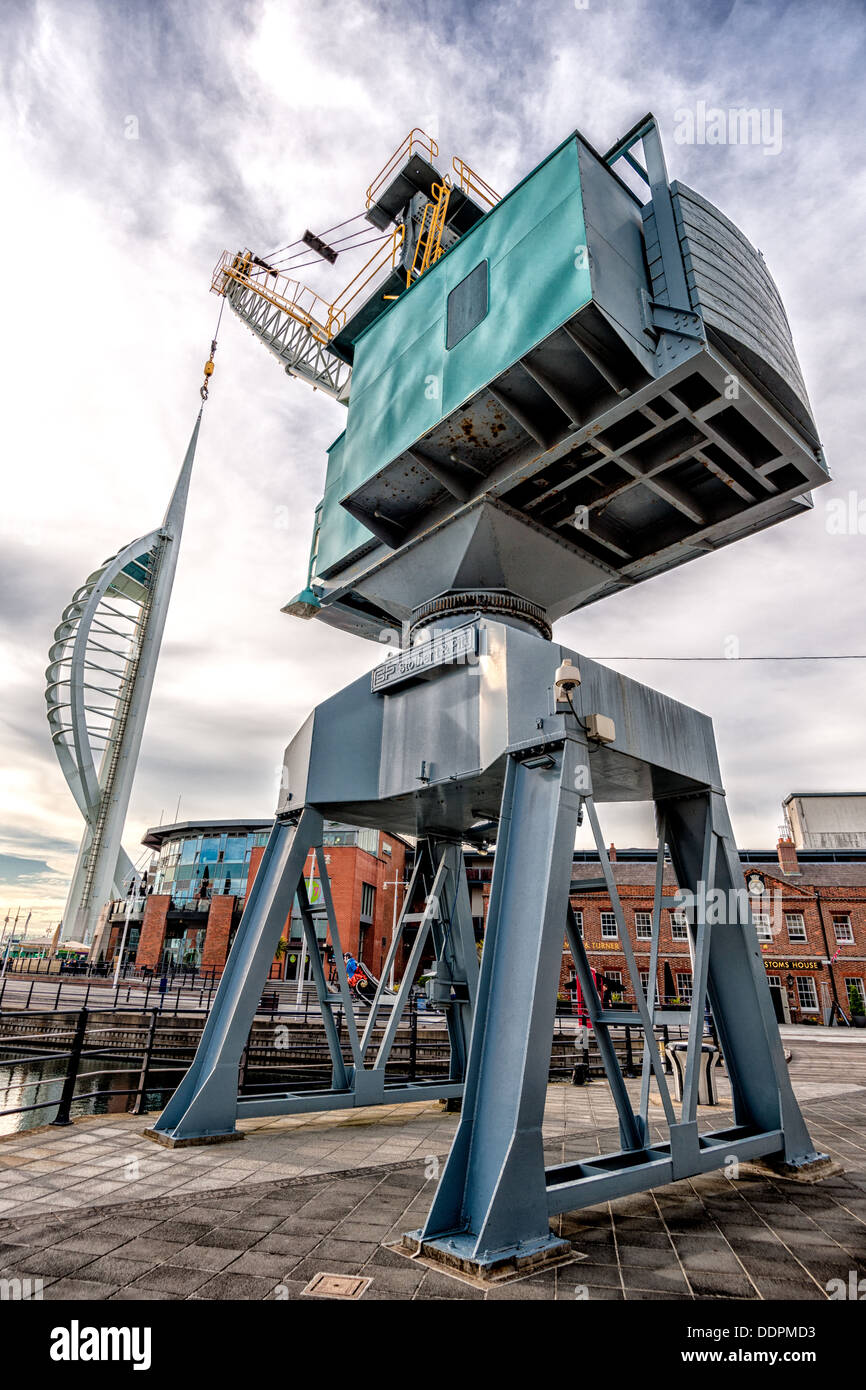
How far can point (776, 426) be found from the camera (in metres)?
7.14

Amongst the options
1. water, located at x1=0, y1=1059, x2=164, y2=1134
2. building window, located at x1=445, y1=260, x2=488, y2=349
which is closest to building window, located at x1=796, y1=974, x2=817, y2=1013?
water, located at x1=0, y1=1059, x2=164, y2=1134

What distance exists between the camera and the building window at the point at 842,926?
3762 centimetres

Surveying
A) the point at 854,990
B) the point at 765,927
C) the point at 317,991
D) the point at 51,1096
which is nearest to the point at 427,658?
the point at 317,991

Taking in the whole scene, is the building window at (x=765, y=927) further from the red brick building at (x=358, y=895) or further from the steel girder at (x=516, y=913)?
the steel girder at (x=516, y=913)

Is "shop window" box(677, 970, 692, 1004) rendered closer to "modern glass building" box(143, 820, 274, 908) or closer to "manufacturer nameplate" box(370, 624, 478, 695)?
"modern glass building" box(143, 820, 274, 908)

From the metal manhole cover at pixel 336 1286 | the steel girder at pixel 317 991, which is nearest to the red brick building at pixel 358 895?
the steel girder at pixel 317 991

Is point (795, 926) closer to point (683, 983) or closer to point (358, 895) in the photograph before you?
point (683, 983)

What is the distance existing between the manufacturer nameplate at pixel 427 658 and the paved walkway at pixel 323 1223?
491 centimetres

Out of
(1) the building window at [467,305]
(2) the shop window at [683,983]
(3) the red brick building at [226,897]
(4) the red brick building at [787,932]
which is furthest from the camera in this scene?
(3) the red brick building at [226,897]

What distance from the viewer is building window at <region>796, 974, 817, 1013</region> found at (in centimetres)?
3669

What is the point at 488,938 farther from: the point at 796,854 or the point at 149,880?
the point at 149,880

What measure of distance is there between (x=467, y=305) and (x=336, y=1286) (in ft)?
30.5
